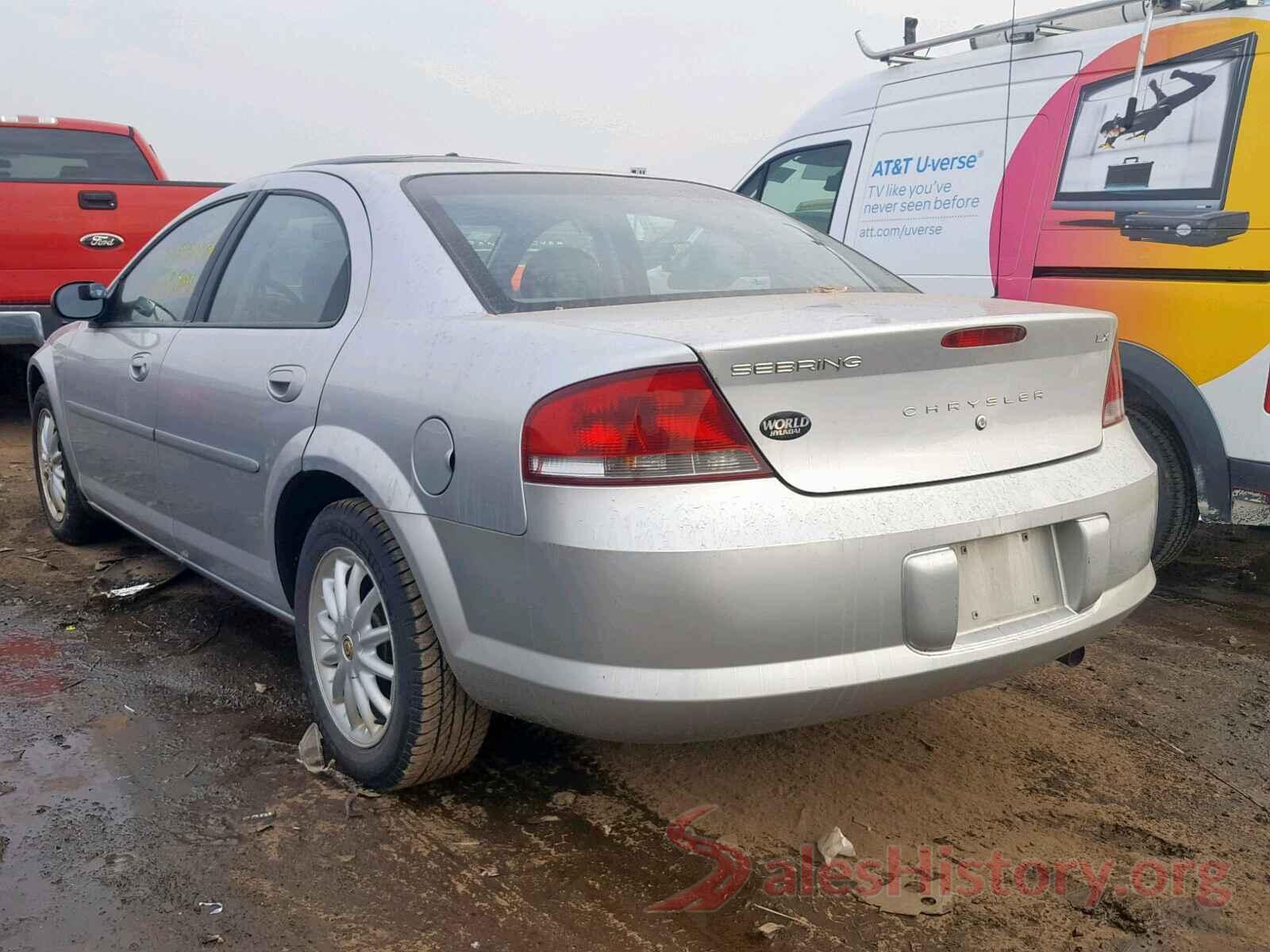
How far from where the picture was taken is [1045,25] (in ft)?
15.7

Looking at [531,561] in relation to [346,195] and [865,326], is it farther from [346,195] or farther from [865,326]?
[346,195]

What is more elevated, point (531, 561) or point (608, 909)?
point (531, 561)

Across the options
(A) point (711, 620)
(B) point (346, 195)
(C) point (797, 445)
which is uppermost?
Answer: (B) point (346, 195)

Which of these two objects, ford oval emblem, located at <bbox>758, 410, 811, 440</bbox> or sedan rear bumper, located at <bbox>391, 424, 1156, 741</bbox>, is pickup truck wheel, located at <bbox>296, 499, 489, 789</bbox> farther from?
ford oval emblem, located at <bbox>758, 410, 811, 440</bbox>

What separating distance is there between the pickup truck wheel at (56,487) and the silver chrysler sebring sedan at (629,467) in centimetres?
176

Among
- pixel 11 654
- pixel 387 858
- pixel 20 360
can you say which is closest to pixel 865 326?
pixel 387 858

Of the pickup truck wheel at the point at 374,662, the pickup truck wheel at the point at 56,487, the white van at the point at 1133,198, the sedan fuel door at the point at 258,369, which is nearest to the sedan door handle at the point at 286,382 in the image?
the sedan fuel door at the point at 258,369

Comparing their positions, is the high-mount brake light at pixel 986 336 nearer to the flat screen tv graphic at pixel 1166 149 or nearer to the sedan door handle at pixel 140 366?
the flat screen tv graphic at pixel 1166 149

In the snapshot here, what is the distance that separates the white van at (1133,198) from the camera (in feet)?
13.0

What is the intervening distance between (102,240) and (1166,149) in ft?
19.8

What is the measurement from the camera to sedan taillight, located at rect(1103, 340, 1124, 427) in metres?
2.80

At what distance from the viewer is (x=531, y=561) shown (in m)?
2.25

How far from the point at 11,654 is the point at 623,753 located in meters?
2.17

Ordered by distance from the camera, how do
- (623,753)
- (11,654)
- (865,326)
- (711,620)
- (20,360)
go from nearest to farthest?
(711,620) → (865,326) → (623,753) → (11,654) → (20,360)
